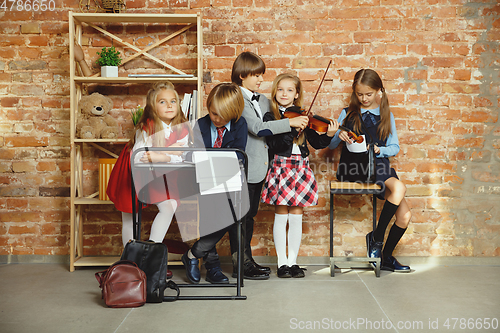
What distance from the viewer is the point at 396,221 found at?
255 centimetres

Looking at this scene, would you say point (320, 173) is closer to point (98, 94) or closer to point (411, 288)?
point (411, 288)

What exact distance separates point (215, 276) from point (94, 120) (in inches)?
50.7

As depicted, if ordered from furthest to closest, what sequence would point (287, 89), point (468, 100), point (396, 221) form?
point (468, 100), point (396, 221), point (287, 89)

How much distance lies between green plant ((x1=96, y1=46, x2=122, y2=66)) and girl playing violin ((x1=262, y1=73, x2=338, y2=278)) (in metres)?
1.09

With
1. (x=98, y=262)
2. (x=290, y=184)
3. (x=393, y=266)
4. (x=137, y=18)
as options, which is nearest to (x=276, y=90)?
(x=290, y=184)

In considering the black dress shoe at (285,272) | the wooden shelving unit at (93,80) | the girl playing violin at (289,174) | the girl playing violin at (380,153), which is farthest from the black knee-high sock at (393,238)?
the wooden shelving unit at (93,80)

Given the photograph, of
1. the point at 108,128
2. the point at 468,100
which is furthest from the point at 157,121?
the point at 468,100

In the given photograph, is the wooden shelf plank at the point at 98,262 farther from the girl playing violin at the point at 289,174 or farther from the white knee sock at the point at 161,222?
the girl playing violin at the point at 289,174

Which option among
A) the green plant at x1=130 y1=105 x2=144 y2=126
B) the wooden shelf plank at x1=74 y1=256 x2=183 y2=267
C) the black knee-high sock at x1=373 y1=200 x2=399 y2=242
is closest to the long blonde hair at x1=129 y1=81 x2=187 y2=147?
the green plant at x1=130 y1=105 x2=144 y2=126

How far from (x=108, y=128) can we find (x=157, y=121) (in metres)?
0.46

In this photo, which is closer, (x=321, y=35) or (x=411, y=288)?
(x=411, y=288)

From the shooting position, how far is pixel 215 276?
230 cm

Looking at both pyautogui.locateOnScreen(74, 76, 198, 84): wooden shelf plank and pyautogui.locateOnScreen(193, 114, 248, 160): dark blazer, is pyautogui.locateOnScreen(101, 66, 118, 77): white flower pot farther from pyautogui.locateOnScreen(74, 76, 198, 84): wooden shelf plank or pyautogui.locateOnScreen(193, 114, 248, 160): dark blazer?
pyautogui.locateOnScreen(193, 114, 248, 160): dark blazer

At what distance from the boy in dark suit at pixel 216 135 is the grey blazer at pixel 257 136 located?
79mm
